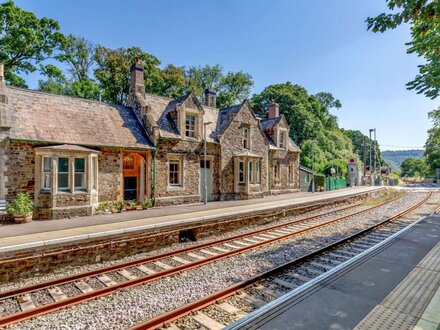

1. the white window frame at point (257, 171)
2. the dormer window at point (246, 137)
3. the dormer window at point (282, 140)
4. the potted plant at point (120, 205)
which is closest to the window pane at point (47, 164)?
the potted plant at point (120, 205)

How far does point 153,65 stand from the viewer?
35.8m

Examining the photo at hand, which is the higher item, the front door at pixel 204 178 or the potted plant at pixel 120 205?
the front door at pixel 204 178

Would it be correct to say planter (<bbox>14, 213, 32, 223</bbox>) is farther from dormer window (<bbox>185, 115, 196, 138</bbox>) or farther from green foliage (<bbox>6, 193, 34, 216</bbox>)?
dormer window (<bbox>185, 115, 196, 138</bbox>)

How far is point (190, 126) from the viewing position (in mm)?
19203

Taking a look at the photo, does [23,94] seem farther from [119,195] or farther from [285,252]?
[285,252]

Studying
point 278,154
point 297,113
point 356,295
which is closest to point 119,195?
point 356,295

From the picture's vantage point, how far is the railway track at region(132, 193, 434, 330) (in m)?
5.06

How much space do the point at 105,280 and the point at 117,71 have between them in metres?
31.6

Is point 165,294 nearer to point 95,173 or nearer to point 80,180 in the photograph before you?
point 80,180

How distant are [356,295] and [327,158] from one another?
142 ft

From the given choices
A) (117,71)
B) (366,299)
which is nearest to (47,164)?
(366,299)

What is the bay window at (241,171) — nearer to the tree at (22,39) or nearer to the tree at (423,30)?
the tree at (423,30)

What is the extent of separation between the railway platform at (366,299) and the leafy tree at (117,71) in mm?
33198

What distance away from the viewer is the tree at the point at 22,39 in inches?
1081
